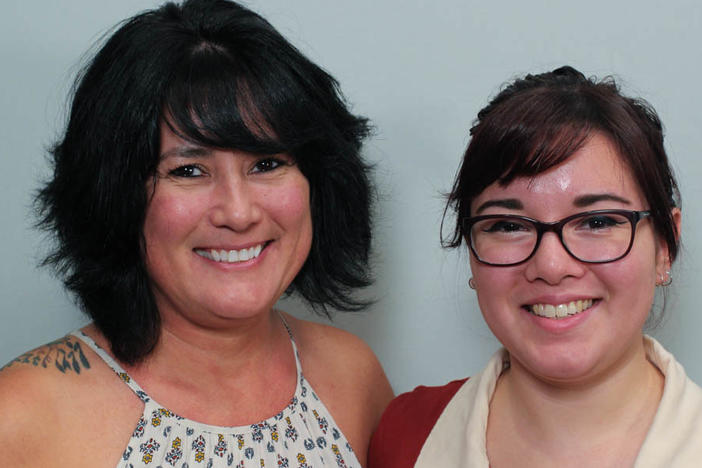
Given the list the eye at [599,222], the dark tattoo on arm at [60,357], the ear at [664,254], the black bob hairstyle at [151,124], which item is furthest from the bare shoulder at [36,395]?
the ear at [664,254]

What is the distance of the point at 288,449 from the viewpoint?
2.01 metres

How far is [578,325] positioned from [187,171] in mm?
864

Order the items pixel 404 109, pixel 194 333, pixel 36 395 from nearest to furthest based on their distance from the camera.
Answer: pixel 36 395 → pixel 194 333 → pixel 404 109

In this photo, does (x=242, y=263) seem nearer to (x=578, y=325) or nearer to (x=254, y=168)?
(x=254, y=168)

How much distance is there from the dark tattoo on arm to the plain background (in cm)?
68

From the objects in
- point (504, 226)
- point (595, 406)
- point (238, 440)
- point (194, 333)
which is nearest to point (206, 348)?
point (194, 333)

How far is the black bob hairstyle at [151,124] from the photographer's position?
1.79 meters

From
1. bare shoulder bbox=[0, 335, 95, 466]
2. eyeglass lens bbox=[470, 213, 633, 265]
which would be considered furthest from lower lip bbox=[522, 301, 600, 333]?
bare shoulder bbox=[0, 335, 95, 466]

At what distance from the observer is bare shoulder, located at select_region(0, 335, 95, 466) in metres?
1.73

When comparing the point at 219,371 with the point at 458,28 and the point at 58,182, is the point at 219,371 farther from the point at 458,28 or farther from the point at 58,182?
the point at 458,28

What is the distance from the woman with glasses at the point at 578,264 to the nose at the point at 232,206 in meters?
0.45

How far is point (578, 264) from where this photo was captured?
159 cm

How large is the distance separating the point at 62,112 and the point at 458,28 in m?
1.19

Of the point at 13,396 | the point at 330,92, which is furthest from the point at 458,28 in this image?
the point at 13,396
